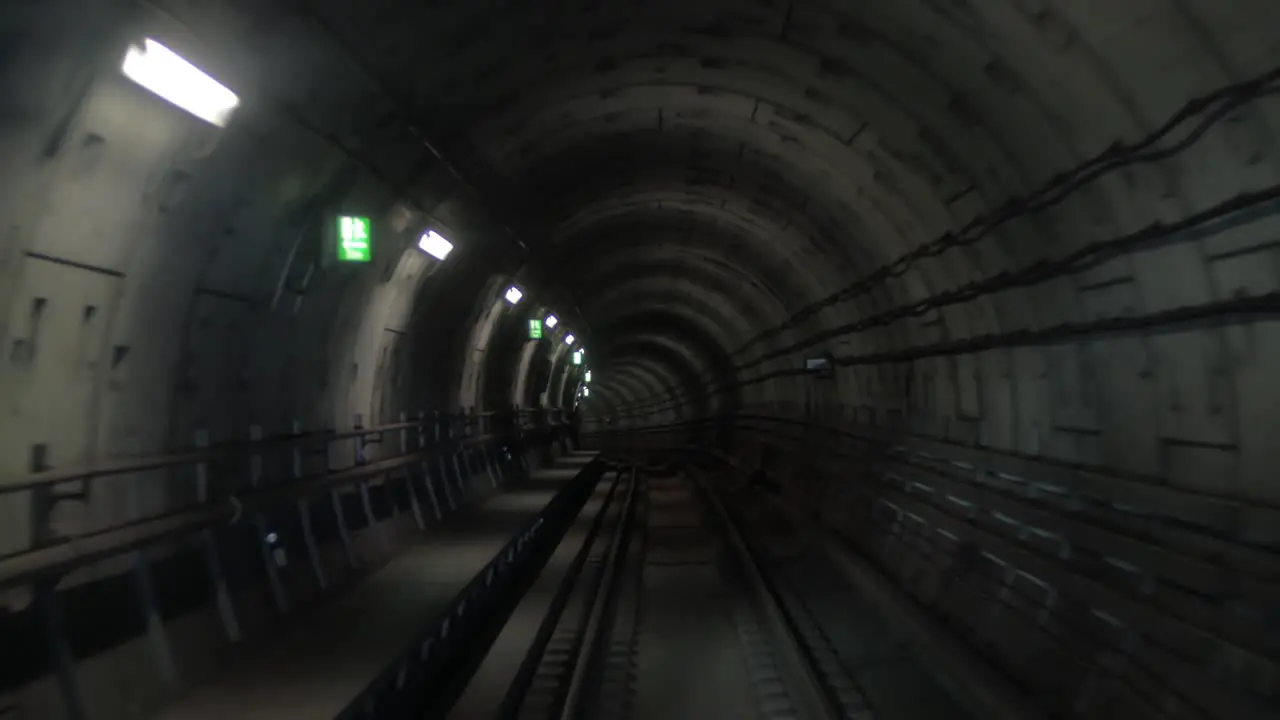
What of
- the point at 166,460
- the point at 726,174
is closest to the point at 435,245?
the point at 726,174

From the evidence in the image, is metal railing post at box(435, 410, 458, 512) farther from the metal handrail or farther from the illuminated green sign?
the illuminated green sign

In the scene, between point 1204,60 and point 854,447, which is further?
point 854,447

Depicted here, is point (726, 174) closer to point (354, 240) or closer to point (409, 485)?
point (409, 485)

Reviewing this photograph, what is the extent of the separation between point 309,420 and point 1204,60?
25.3 feet

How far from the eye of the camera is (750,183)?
1502cm

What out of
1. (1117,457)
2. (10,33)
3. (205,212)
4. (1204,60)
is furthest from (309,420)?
(1204,60)

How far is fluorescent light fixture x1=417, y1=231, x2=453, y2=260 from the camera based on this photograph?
12.2 m

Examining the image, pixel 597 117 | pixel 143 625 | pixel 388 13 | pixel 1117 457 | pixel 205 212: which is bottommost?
pixel 143 625

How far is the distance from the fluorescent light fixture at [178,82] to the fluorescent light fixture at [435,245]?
17.9 ft

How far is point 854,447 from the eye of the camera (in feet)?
52.4

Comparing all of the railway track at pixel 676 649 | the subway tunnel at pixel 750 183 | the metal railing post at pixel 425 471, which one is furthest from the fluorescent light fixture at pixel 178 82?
the metal railing post at pixel 425 471

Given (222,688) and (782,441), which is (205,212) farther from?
(782,441)

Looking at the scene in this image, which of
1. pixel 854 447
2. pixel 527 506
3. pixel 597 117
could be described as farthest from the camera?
→ pixel 527 506

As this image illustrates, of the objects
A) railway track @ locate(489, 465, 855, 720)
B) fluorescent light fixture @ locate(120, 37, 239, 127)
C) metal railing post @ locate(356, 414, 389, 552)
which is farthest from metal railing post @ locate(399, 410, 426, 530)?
fluorescent light fixture @ locate(120, 37, 239, 127)
